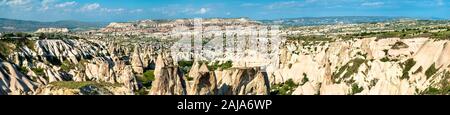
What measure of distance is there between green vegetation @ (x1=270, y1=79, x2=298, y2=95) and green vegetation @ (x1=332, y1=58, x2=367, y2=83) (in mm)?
3651

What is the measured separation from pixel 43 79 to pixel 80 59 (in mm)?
28686

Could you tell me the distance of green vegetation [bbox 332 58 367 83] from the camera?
57.2 metres

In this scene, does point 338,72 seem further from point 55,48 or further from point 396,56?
point 55,48

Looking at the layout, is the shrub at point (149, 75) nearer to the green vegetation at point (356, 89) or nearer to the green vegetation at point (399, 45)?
the green vegetation at point (356, 89)

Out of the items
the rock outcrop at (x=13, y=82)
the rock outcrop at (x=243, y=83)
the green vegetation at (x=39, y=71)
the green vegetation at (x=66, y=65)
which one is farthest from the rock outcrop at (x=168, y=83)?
the green vegetation at (x=66, y=65)

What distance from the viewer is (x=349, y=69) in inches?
2333

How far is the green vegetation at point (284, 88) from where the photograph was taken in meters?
53.7

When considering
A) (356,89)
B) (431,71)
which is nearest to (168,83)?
(356,89)

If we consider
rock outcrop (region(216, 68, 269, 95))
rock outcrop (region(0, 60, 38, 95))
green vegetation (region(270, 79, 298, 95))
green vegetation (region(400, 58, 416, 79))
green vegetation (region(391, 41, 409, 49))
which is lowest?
green vegetation (region(270, 79, 298, 95))

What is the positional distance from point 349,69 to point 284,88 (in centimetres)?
642

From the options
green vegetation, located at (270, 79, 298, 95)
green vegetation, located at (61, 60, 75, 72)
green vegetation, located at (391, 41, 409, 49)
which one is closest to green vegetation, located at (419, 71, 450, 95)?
green vegetation, located at (270, 79, 298, 95)

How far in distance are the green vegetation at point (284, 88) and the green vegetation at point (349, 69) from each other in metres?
3.65

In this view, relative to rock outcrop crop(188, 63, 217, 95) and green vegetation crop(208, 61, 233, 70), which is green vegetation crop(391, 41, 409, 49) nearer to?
green vegetation crop(208, 61, 233, 70)
